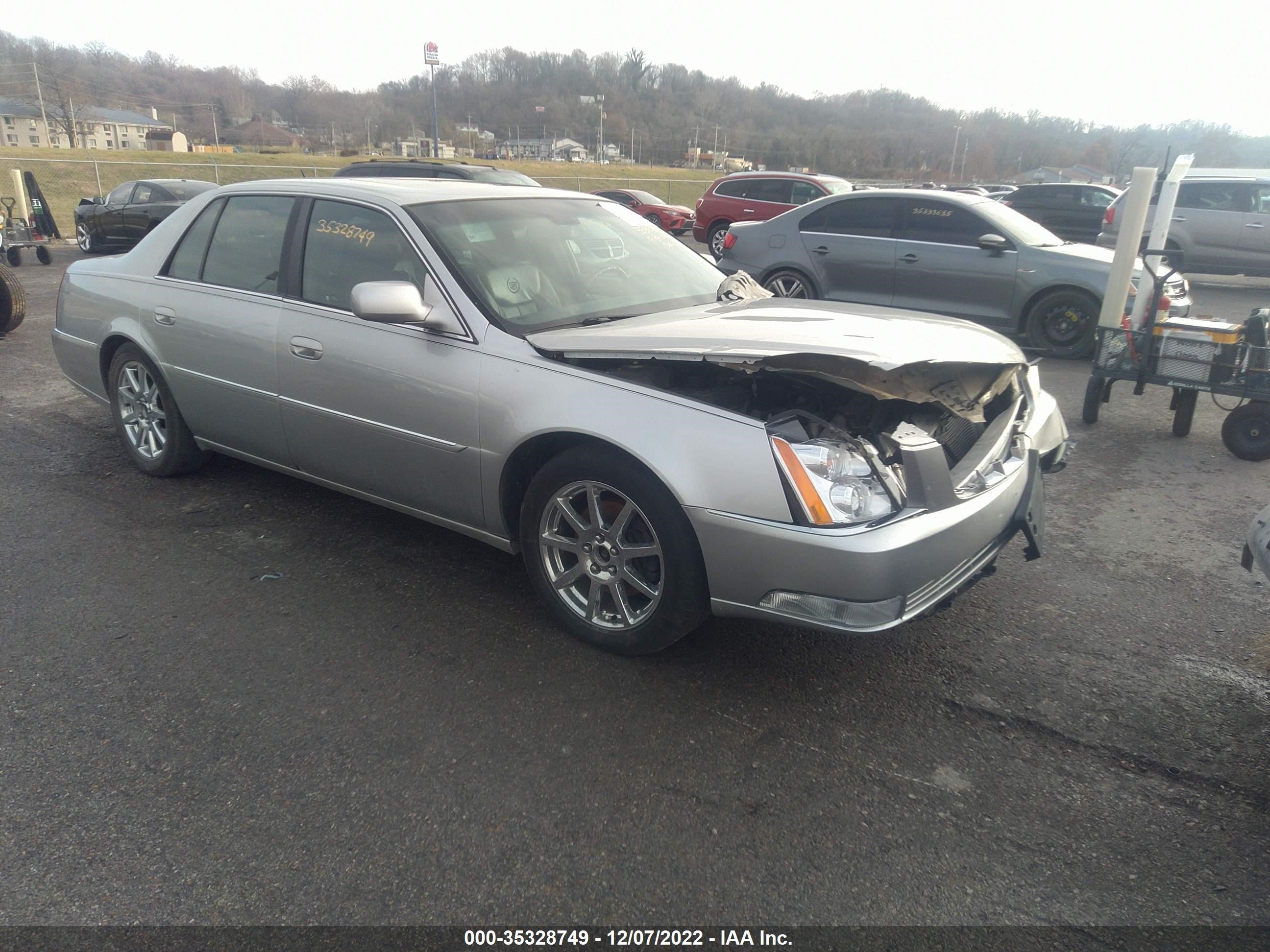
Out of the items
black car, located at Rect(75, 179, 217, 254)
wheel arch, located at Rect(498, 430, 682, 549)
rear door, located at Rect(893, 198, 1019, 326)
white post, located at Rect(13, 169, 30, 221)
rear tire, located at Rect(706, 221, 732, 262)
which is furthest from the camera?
rear tire, located at Rect(706, 221, 732, 262)

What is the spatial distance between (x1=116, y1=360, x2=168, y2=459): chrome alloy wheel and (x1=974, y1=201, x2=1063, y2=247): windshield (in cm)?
771

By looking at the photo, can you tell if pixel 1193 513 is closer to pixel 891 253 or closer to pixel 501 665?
pixel 501 665

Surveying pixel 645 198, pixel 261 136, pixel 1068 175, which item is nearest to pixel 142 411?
pixel 645 198

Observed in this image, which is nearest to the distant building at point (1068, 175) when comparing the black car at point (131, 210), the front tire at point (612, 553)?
the black car at point (131, 210)

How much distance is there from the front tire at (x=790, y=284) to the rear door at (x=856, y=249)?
191mm

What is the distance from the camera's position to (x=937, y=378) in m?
3.23

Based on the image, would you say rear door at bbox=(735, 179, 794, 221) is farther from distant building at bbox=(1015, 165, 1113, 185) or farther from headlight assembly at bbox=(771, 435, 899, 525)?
distant building at bbox=(1015, 165, 1113, 185)

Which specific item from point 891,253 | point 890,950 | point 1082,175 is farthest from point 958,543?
point 1082,175

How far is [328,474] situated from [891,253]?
7.02 m

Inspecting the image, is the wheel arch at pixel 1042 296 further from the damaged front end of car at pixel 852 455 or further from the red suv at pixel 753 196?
the red suv at pixel 753 196

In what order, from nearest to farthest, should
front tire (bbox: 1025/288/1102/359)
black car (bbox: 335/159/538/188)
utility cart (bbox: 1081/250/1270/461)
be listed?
utility cart (bbox: 1081/250/1270/461) < front tire (bbox: 1025/288/1102/359) < black car (bbox: 335/159/538/188)

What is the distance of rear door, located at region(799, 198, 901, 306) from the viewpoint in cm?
922

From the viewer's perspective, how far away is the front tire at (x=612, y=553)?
288 cm

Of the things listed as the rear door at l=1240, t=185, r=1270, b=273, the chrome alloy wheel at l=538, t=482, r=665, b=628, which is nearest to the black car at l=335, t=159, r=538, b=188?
the chrome alloy wheel at l=538, t=482, r=665, b=628
